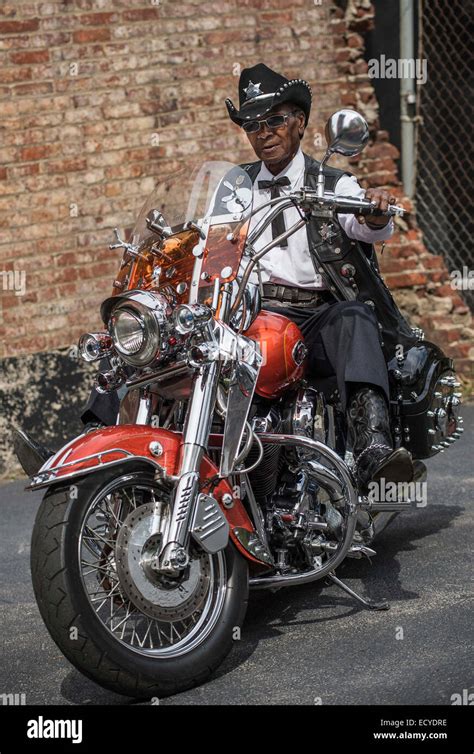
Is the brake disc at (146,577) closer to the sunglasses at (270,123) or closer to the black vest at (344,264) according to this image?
the black vest at (344,264)

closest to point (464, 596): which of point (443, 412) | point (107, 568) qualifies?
point (443, 412)

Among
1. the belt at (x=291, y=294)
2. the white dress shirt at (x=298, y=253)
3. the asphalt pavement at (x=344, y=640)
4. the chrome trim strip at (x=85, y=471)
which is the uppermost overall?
the white dress shirt at (x=298, y=253)

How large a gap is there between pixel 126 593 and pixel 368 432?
1.19 metres

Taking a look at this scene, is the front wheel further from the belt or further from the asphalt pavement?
the belt

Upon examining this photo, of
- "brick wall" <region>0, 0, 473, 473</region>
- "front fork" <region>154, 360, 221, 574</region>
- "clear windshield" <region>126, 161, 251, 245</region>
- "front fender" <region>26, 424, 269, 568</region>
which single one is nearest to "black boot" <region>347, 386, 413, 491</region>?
"front fender" <region>26, 424, 269, 568</region>

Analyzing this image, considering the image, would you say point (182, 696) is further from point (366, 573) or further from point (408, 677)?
point (366, 573)

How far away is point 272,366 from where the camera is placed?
4.29m

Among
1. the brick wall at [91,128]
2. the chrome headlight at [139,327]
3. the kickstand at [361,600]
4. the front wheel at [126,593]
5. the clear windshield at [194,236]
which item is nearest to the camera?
the front wheel at [126,593]

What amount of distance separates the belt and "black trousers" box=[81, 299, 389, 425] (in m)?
0.15

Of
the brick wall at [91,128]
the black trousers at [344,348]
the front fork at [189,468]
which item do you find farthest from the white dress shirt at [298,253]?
the brick wall at [91,128]

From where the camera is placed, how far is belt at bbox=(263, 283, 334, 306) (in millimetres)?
4840

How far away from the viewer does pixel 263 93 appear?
4.79 meters

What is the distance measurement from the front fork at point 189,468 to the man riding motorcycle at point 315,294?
74cm

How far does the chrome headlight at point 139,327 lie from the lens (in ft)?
12.6
